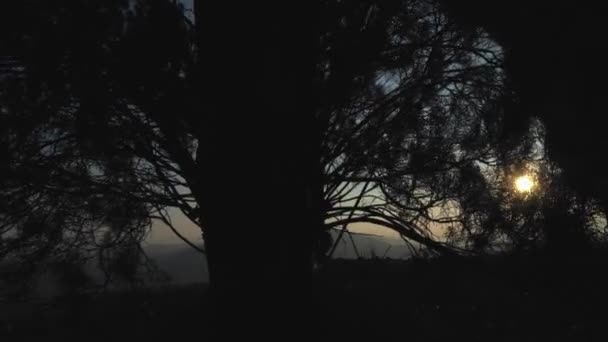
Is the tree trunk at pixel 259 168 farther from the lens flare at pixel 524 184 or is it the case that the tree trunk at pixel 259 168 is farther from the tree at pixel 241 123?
the lens flare at pixel 524 184

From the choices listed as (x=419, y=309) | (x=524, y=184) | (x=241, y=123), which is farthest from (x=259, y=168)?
(x=419, y=309)

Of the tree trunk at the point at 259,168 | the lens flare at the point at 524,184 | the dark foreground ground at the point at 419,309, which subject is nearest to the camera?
the tree trunk at the point at 259,168

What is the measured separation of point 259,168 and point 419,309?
4133mm

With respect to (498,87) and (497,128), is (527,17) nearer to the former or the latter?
(498,87)

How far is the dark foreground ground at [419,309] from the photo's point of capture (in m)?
2.95

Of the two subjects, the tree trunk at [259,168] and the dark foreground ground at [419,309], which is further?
the dark foreground ground at [419,309]

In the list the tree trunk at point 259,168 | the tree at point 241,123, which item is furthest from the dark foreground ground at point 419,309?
the tree trunk at point 259,168

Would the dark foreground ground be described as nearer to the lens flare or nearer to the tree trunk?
the lens flare

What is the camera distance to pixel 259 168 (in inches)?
69.7

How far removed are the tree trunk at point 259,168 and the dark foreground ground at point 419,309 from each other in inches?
59.5

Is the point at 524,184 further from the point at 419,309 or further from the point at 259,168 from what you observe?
the point at 259,168

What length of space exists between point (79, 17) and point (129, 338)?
3.45 m

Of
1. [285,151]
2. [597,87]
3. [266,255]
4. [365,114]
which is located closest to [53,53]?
[285,151]

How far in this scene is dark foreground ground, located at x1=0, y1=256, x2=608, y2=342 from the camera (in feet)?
9.67
